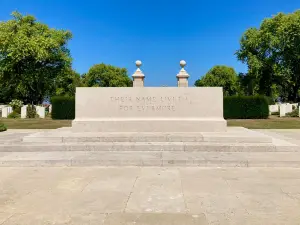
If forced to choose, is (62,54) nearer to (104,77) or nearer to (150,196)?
(104,77)

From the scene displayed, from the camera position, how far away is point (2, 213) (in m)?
3.88

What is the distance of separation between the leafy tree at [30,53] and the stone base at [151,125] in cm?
2649

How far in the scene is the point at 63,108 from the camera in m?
25.6

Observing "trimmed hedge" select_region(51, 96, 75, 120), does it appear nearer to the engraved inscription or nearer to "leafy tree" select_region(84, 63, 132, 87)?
the engraved inscription

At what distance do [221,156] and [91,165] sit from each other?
3340 mm

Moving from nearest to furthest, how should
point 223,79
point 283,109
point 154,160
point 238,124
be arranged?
point 154,160, point 238,124, point 283,109, point 223,79

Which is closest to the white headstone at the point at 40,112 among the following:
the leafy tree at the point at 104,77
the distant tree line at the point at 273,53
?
the distant tree line at the point at 273,53

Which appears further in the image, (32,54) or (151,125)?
(32,54)

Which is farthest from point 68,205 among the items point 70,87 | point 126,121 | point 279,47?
point 70,87

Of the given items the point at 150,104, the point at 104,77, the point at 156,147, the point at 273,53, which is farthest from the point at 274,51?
the point at 104,77

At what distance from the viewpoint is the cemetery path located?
3.69 metres

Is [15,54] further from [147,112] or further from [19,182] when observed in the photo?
[19,182]

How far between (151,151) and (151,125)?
253cm

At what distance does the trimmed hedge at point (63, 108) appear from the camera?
25578 millimetres
